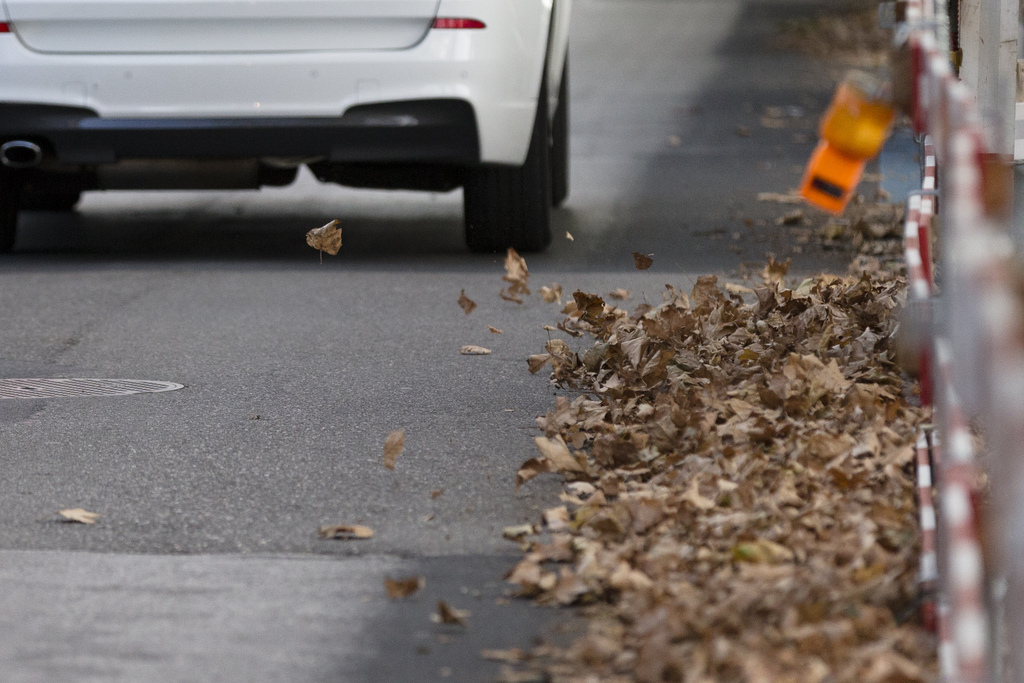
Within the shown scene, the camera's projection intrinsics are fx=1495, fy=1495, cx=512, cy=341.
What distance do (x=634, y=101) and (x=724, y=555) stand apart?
40.4 ft

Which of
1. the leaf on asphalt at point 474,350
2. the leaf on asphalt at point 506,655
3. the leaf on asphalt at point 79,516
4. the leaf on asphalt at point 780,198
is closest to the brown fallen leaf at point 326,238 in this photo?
the leaf on asphalt at point 474,350

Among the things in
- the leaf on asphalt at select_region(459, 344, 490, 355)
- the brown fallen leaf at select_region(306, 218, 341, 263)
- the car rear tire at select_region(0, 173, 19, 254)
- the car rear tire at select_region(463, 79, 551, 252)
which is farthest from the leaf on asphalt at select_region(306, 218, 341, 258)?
the car rear tire at select_region(0, 173, 19, 254)

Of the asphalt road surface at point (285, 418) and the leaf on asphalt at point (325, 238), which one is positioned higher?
the leaf on asphalt at point (325, 238)

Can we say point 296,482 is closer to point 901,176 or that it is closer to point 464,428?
point 464,428

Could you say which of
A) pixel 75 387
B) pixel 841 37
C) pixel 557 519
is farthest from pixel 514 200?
pixel 841 37

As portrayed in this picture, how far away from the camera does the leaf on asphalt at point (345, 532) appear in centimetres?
358

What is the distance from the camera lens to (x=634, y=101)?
15.1m

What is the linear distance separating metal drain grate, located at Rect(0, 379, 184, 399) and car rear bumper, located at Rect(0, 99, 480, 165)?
2.00m

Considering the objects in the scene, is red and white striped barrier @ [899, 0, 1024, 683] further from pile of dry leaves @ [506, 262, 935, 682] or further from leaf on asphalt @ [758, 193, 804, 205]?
leaf on asphalt @ [758, 193, 804, 205]

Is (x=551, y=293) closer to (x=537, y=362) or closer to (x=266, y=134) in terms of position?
(x=537, y=362)

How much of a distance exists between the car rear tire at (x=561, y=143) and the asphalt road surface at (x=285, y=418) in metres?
0.17

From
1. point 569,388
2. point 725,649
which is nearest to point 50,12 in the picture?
point 569,388

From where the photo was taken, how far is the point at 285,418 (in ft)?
15.3

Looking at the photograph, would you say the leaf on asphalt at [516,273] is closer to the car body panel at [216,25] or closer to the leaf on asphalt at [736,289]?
the leaf on asphalt at [736,289]
